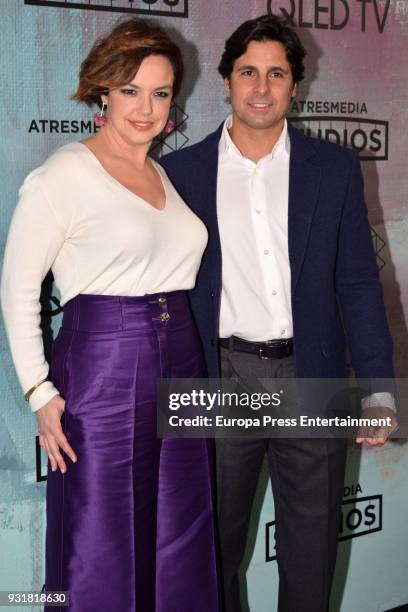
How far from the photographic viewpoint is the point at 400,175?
2736 mm

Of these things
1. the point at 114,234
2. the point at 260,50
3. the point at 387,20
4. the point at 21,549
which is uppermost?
the point at 387,20

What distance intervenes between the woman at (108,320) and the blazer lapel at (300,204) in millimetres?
288

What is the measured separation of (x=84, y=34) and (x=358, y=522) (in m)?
1.90

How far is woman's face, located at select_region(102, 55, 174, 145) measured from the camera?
1.78m

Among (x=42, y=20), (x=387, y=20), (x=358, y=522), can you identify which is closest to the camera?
(x=42, y=20)

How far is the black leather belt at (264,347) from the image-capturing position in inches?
81.0

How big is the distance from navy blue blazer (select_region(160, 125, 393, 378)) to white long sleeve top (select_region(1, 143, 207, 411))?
0.27 metres

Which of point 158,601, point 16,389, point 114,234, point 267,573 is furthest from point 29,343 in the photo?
point 267,573

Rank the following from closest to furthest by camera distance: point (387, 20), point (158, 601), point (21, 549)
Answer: point (158, 601) < point (21, 549) < point (387, 20)

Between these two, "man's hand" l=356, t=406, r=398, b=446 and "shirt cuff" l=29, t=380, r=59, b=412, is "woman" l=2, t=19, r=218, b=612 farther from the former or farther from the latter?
"man's hand" l=356, t=406, r=398, b=446

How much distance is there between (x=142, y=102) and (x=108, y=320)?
0.50 m

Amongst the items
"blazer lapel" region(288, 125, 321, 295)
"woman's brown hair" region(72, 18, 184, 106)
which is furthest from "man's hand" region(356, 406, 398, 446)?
"woman's brown hair" region(72, 18, 184, 106)

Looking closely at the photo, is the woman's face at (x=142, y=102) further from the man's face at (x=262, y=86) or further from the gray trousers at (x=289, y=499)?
the gray trousers at (x=289, y=499)

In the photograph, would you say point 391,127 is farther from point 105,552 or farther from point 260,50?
point 105,552
